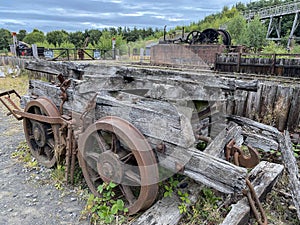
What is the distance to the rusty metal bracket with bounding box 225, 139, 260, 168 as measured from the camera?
7.99 ft

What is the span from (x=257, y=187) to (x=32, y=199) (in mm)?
2430

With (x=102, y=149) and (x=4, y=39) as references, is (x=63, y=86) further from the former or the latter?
(x=4, y=39)

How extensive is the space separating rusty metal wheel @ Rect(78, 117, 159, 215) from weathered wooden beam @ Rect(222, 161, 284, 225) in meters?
0.66

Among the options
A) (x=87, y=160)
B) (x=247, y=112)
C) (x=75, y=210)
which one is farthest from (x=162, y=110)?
(x=247, y=112)

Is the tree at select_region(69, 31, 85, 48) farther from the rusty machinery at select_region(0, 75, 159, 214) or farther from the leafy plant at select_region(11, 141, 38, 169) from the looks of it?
the rusty machinery at select_region(0, 75, 159, 214)

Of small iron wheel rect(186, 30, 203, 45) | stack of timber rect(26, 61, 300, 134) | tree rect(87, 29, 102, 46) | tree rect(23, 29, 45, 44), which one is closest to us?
stack of timber rect(26, 61, 300, 134)

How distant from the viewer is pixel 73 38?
38.6 m

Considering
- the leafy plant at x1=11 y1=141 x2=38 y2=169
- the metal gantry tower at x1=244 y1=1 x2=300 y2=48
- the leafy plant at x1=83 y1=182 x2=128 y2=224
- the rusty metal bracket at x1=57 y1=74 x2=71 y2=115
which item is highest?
the metal gantry tower at x1=244 y1=1 x2=300 y2=48

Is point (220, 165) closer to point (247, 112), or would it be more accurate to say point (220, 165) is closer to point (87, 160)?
point (87, 160)

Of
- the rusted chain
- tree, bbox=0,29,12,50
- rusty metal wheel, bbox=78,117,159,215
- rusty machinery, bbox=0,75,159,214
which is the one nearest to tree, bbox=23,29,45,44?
tree, bbox=0,29,12,50

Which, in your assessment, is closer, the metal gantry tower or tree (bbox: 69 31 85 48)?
the metal gantry tower

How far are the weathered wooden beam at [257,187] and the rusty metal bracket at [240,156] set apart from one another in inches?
4.2

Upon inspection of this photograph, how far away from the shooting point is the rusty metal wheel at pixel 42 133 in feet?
9.78

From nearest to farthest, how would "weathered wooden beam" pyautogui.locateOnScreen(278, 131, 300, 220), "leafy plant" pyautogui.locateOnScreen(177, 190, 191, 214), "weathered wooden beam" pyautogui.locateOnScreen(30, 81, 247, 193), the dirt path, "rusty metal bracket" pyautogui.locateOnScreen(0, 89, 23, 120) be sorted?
"weathered wooden beam" pyautogui.locateOnScreen(30, 81, 247, 193) < "leafy plant" pyautogui.locateOnScreen(177, 190, 191, 214) < "weathered wooden beam" pyautogui.locateOnScreen(278, 131, 300, 220) < the dirt path < "rusty metal bracket" pyautogui.locateOnScreen(0, 89, 23, 120)
